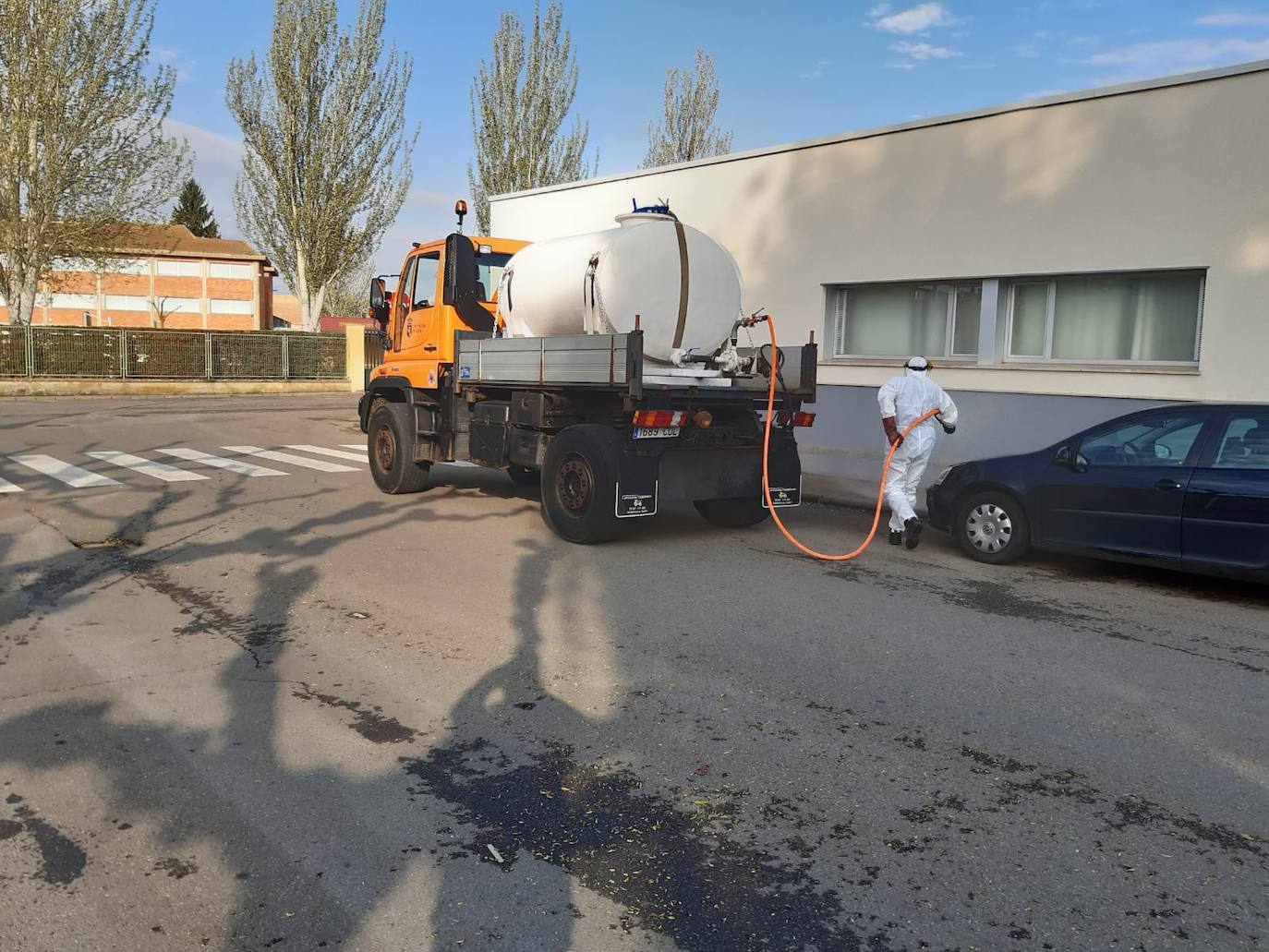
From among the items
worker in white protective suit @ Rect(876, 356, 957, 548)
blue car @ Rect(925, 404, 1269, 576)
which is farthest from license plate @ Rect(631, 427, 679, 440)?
blue car @ Rect(925, 404, 1269, 576)

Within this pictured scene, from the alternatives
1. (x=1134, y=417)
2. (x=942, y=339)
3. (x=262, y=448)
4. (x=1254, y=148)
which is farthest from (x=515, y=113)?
(x=1134, y=417)

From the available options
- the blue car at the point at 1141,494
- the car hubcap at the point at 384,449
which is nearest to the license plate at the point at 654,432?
the blue car at the point at 1141,494

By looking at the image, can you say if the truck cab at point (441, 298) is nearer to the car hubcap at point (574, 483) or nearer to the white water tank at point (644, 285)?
the white water tank at point (644, 285)

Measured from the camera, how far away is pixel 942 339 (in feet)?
45.1

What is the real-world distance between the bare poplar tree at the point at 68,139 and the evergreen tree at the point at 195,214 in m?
33.9

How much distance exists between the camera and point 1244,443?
7281mm

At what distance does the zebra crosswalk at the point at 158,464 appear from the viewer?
12.2m

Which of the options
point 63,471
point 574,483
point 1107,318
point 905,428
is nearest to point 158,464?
point 63,471

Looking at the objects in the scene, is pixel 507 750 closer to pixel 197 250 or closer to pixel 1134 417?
pixel 1134 417

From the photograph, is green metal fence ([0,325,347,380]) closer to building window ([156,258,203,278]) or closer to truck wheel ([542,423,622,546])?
building window ([156,258,203,278])

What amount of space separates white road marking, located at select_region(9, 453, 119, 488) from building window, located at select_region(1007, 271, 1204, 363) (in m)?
11.5

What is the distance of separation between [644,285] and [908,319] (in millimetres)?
6564

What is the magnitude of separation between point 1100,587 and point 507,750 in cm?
544

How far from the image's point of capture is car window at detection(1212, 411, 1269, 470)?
719 cm
